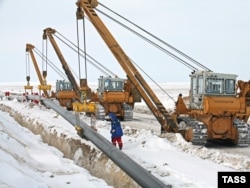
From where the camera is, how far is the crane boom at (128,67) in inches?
735

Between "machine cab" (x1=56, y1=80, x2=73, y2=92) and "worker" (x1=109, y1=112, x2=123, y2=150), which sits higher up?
"machine cab" (x1=56, y1=80, x2=73, y2=92)

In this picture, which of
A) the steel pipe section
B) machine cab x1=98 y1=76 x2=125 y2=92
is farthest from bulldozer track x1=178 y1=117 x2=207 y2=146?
machine cab x1=98 y1=76 x2=125 y2=92

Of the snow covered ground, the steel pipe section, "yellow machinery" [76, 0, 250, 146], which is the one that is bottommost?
the snow covered ground

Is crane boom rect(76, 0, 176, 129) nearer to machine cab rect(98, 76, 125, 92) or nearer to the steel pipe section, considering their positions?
the steel pipe section

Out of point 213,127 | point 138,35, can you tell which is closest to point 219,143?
point 213,127

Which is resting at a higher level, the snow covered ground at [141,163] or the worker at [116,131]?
the worker at [116,131]

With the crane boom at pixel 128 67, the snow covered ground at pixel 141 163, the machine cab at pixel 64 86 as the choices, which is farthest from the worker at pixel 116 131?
the machine cab at pixel 64 86

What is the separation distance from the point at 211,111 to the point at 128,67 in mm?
4908

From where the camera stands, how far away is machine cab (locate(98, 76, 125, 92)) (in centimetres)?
2886

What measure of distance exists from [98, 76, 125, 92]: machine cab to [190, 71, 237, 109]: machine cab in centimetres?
1192

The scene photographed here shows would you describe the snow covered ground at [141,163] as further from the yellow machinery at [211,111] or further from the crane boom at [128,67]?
the crane boom at [128,67]

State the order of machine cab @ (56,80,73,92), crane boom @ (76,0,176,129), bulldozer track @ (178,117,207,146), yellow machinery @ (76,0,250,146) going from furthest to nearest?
machine cab @ (56,80,73,92) → crane boom @ (76,0,176,129) → yellow machinery @ (76,0,250,146) → bulldozer track @ (178,117,207,146)

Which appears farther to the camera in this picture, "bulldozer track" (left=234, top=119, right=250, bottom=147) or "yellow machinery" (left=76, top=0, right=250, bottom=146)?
"yellow machinery" (left=76, top=0, right=250, bottom=146)

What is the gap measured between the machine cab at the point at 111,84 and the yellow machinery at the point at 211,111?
9659 mm
